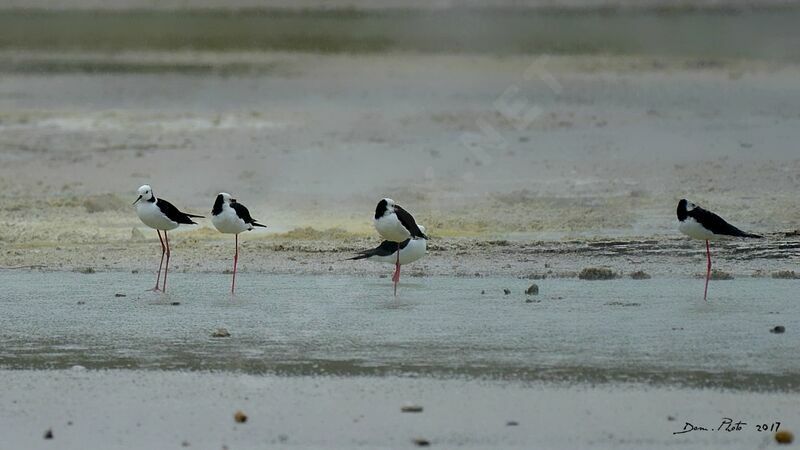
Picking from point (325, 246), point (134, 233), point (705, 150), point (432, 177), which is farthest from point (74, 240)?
point (705, 150)

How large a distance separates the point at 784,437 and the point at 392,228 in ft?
14.0

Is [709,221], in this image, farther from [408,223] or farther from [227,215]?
[227,215]

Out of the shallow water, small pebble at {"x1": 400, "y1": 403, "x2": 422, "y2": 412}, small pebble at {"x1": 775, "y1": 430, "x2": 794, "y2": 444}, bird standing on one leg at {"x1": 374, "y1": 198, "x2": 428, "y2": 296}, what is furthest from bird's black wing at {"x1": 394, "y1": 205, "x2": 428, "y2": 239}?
small pebble at {"x1": 775, "y1": 430, "x2": 794, "y2": 444}

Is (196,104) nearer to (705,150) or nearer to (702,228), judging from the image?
(705,150)

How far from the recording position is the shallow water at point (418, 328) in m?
7.48

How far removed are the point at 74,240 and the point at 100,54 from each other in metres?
15.3

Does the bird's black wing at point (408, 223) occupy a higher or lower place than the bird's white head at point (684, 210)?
lower

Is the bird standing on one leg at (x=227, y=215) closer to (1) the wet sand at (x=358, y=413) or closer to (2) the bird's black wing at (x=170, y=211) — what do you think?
Answer: (2) the bird's black wing at (x=170, y=211)

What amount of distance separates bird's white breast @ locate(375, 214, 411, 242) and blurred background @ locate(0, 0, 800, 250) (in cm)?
206

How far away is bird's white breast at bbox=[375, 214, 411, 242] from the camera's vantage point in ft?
32.9

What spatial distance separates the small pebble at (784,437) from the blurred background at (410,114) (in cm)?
563

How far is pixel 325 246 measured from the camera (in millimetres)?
11500

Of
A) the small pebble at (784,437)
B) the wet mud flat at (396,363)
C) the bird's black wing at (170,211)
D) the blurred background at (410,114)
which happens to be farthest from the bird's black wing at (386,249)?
the small pebble at (784,437)

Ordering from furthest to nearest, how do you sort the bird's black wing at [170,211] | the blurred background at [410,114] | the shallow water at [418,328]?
the blurred background at [410,114]
the bird's black wing at [170,211]
the shallow water at [418,328]
